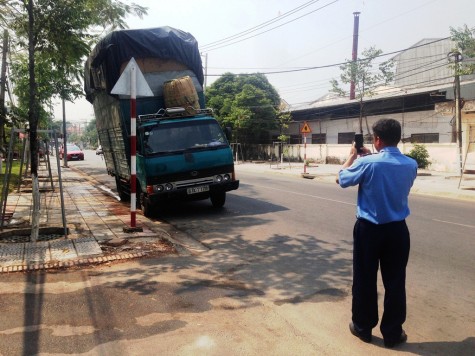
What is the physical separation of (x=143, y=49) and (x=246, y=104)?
24879mm

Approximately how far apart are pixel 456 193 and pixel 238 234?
357 inches

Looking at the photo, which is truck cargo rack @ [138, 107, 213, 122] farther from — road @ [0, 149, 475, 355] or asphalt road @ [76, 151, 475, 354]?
road @ [0, 149, 475, 355]

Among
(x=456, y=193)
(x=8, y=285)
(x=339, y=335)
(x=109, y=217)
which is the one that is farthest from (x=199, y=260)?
(x=456, y=193)

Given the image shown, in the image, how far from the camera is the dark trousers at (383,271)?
321 cm

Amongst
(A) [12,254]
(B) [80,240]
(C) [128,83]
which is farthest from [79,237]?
(C) [128,83]

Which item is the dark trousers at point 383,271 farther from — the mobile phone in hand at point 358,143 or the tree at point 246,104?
the tree at point 246,104

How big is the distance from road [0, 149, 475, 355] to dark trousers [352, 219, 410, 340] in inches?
7.5

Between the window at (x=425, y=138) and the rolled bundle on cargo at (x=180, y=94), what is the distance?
66.6 ft

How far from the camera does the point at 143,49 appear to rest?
948 centimetres

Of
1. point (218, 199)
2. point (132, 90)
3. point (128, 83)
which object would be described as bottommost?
point (218, 199)

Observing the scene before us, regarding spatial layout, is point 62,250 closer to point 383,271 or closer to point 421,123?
point 383,271

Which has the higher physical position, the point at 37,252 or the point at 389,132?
the point at 389,132

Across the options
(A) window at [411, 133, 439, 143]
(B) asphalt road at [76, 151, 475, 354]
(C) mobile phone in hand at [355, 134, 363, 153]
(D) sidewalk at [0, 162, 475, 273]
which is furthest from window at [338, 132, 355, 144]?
(C) mobile phone in hand at [355, 134, 363, 153]

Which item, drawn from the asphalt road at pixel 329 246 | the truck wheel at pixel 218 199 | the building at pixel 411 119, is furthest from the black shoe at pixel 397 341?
the building at pixel 411 119
